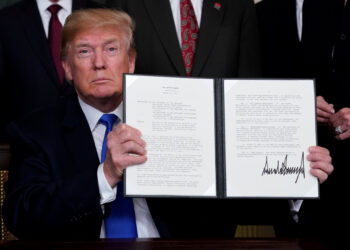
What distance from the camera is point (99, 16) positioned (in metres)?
2.19

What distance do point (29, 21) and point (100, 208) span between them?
146 cm

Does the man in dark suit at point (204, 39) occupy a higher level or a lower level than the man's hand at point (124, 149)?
higher

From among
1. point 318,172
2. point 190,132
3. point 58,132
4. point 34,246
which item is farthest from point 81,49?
point 318,172

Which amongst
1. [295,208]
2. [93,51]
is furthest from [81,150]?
[295,208]

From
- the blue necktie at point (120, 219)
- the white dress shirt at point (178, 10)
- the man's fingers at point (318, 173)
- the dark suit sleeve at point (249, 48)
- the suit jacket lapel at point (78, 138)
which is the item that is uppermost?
the white dress shirt at point (178, 10)

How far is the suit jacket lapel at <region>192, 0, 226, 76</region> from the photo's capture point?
2.72 m

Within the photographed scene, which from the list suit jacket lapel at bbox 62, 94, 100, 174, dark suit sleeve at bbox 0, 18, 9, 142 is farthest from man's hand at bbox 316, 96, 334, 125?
dark suit sleeve at bbox 0, 18, 9, 142

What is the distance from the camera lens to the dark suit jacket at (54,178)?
1.88 m

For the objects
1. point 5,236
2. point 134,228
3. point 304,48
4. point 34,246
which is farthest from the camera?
point 304,48

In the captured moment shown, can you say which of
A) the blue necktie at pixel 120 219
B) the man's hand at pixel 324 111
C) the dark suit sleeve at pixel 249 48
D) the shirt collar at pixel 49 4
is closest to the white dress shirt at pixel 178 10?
the dark suit sleeve at pixel 249 48

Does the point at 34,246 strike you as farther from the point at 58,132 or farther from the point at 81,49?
the point at 81,49

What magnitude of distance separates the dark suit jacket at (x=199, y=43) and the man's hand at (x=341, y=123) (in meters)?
0.54

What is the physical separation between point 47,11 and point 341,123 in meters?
1.70

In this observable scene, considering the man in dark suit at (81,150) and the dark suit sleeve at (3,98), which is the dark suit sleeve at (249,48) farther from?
the dark suit sleeve at (3,98)
